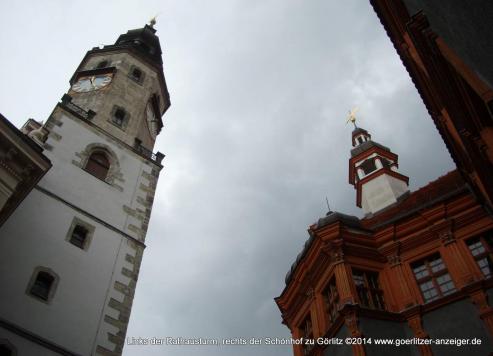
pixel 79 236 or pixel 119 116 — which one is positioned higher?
pixel 119 116

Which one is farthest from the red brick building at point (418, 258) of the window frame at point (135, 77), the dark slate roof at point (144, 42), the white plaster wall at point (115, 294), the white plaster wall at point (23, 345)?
the dark slate roof at point (144, 42)

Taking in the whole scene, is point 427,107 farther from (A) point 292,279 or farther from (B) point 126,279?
(B) point 126,279

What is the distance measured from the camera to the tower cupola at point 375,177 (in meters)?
28.9

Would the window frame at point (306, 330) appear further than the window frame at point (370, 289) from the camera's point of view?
Yes

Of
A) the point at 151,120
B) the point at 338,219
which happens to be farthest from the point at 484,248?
the point at 151,120

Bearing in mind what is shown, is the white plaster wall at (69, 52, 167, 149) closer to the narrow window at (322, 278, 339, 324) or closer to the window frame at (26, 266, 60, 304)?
the window frame at (26, 266, 60, 304)

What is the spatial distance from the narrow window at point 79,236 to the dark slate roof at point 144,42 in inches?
714

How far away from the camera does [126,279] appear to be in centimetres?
2117

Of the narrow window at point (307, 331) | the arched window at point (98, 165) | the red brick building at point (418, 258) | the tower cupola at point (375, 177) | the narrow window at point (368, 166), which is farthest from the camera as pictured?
the narrow window at point (368, 166)

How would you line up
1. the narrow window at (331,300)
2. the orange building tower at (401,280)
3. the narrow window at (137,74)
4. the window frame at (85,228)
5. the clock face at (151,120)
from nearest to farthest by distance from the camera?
1. the orange building tower at (401,280)
2. the narrow window at (331,300)
3. the window frame at (85,228)
4. the clock face at (151,120)
5. the narrow window at (137,74)

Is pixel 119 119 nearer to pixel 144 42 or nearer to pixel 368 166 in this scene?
pixel 144 42

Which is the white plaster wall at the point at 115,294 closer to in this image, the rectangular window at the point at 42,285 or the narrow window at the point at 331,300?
the rectangular window at the point at 42,285

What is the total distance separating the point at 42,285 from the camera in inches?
724

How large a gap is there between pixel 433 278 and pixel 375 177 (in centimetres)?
1529
